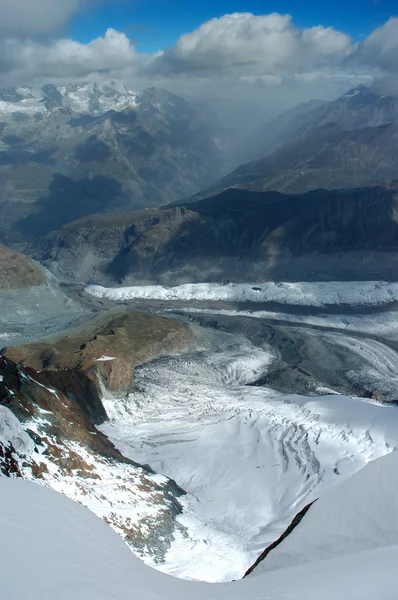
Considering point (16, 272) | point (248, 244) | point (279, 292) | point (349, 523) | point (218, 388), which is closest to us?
point (349, 523)

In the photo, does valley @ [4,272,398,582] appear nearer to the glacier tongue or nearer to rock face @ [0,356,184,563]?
the glacier tongue

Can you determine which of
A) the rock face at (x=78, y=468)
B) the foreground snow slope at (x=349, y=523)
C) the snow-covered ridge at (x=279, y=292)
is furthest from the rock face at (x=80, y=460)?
the snow-covered ridge at (x=279, y=292)

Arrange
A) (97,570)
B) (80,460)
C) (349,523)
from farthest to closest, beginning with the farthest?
(80,460), (349,523), (97,570)

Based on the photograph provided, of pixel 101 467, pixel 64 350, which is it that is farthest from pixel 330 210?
pixel 101 467

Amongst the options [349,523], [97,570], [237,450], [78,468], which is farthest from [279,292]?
[97,570]

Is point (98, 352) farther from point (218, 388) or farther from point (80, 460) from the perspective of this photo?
point (80, 460)

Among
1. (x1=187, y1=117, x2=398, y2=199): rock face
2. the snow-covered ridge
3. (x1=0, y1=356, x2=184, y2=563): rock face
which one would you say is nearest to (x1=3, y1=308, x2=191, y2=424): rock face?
(x1=0, y1=356, x2=184, y2=563): rock face

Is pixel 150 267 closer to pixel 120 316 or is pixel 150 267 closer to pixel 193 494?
pixel 120 316
